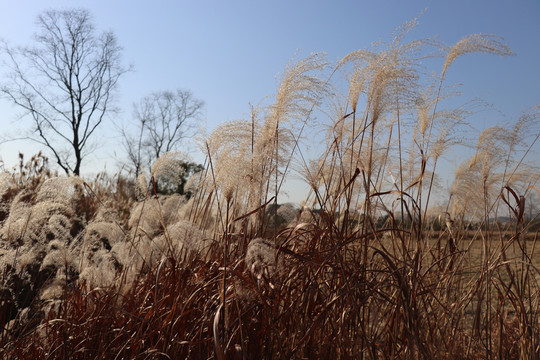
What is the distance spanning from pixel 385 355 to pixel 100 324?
1277 millimetres

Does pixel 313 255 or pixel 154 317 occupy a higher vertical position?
pixel 313 255

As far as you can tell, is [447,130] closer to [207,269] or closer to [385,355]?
[385,355]

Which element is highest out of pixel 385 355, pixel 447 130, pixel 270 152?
pixel 447 130

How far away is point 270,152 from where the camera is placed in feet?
7.21

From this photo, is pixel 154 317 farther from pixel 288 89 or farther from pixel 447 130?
pixel 447 130

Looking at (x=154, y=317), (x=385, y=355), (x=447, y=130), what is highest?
(x=447, y=130)

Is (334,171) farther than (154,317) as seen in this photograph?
Yes

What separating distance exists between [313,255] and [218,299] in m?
0.42

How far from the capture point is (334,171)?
2.47m

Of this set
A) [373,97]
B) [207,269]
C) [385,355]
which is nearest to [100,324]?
[207,269]

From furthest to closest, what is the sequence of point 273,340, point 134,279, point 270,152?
1. point 134,279
2. point 270,152
3. point 273,340

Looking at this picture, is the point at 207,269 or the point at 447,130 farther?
the point at 447,130

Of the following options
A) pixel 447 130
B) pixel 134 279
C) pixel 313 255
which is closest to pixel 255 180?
pixel 313 255

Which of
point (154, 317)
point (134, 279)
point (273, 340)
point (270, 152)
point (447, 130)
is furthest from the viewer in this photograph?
point (447, 130)
